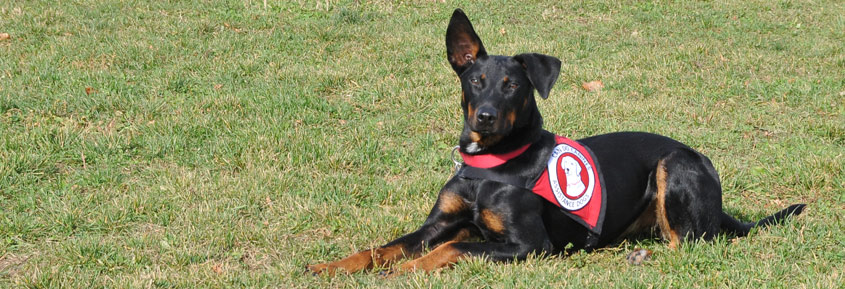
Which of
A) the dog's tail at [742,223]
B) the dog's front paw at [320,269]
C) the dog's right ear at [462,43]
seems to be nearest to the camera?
→ the dog's front paw at [320,269]

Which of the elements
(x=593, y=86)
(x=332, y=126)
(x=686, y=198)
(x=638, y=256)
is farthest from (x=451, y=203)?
(x=593, y=86)

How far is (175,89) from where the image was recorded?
7902 millimetres

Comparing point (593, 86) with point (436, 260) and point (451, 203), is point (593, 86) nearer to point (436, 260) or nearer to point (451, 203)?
point (451, 203)

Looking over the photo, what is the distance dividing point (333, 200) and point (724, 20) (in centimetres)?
878

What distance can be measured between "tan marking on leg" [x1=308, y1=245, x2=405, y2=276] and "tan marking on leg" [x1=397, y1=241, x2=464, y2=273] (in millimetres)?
144

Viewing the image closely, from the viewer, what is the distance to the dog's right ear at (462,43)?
Result: 469 cm

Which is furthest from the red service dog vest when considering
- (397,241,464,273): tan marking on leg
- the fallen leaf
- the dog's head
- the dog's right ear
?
the fallen leaf

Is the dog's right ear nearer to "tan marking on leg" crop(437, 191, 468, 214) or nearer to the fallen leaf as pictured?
"tan marking on leg" crop(437, 191, 468, 214)

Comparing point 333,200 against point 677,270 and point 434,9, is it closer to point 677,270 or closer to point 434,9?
point 677,270

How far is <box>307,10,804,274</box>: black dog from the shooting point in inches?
173

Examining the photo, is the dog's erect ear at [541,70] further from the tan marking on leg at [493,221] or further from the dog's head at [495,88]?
the tan marking on leg at [493,221]

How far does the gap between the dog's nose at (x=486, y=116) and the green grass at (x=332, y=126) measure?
2.65 feet

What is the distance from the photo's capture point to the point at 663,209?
189 inches

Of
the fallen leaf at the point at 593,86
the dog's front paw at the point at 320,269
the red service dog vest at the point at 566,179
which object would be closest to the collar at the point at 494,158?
the red service dog vest at the point at 566,179
